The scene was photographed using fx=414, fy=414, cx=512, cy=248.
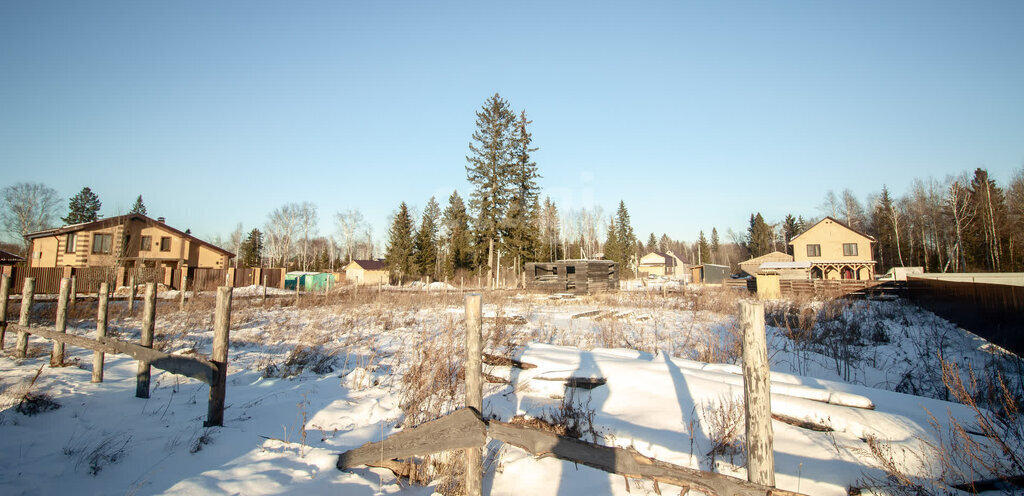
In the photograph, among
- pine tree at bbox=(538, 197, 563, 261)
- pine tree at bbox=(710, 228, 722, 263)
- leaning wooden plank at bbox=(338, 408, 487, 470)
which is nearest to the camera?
leaning wooden plank at bbox=(338, 408, 487, 470)

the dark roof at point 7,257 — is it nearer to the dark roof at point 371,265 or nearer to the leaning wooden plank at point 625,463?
the dark roof at point 371,265

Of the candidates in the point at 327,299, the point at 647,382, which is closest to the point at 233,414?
the point at 647,382

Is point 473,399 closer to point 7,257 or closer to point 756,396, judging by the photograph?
point 756,396

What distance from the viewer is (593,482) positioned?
3701 mm

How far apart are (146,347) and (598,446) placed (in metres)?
6.07

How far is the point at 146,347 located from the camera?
17.9ft

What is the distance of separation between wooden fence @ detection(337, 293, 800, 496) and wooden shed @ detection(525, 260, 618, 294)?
2376cm

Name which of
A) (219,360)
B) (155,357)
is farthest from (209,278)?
(219,360)

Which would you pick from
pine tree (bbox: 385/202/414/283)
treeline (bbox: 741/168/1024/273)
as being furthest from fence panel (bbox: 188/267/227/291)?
treeline (bbox: 741/168/1024/273)

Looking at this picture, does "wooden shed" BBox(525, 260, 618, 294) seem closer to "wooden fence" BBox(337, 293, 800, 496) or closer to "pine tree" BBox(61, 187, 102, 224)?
"wooden fence" BBox(337, 293, 800, 496)

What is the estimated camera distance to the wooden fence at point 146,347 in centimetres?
450

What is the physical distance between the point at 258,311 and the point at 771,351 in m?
16.6

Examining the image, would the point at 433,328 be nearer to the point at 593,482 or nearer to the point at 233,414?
the point at 233,414

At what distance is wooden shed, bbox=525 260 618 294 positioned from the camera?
26.8 metres
